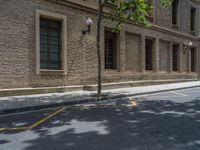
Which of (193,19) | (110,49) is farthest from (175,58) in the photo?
(110,49)

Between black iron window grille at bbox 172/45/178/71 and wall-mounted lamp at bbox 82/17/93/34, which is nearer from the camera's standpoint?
wall-mounted lamp at bbox 82/17/93/34

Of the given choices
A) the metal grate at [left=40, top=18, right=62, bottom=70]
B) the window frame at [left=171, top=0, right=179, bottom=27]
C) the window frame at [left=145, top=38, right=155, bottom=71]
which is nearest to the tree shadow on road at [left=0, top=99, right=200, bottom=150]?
the metal grate at [left=40, top=18, right=62, bottom=70]

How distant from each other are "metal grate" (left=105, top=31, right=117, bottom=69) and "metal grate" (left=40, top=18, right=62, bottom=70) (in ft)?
14.5

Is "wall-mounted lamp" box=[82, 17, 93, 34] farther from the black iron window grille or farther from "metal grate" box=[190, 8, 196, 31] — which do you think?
"metal grate" box=[190, 8, 196, 31]

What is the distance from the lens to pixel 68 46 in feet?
51.9

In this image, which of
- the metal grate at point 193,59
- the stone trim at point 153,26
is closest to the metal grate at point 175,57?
the stone trim at point 153,26

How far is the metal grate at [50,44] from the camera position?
14.9 meters

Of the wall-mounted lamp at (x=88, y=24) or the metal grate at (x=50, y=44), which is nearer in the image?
the metal grate at (x=50, y=44)

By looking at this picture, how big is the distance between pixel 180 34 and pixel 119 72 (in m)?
11.3

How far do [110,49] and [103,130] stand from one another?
1341 centimetres

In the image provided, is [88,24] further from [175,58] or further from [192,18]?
[192,18]

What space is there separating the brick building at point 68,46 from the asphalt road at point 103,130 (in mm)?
5184

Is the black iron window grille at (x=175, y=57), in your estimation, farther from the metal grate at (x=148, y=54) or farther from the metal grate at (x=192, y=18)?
the metal grate at (x=148, y=54)

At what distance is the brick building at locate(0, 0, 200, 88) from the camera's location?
1320 centimetres
